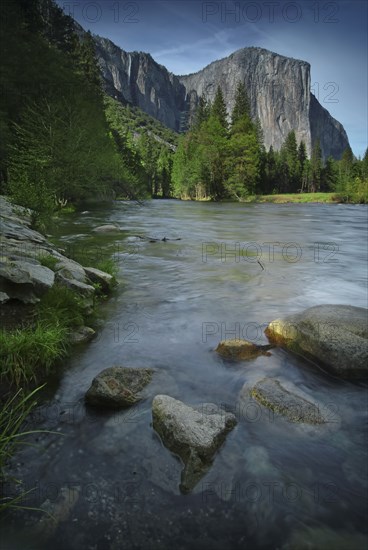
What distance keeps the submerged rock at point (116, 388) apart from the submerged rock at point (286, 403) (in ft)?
5.06

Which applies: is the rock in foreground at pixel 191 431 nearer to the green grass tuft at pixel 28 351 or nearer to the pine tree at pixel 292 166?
the green grass tuft at pixel 28 351

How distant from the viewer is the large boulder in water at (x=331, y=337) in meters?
5.55

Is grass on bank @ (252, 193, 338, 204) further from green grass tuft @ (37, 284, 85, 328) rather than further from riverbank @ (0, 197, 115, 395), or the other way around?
green grass tuft @ (37, 284, 85, 328)

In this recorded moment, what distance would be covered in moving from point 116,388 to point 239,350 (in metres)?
2.35

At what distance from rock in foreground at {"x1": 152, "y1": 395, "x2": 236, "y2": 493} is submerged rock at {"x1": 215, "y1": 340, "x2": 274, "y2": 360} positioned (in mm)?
1784

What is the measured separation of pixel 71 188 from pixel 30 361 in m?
Answer: 25.6

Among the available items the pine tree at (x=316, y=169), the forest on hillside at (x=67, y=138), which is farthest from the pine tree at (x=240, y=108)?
the pine tree at (x=316, y=169)

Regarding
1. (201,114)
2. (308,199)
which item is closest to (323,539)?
(308,199)

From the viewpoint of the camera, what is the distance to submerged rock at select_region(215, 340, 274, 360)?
6158 millimetres

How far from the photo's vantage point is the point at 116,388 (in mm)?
4750

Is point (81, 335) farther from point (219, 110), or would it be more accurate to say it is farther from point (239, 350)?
point (219, 110)

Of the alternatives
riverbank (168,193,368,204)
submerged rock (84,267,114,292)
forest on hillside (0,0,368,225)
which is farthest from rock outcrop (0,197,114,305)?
riverbank (168,193,368,204)

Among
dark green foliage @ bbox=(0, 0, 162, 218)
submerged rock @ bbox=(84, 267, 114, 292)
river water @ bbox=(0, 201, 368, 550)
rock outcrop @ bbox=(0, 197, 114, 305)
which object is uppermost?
dark green foliage @ bbox=(0, 0, 162, 218)

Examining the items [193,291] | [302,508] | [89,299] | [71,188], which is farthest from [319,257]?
[71,188]
